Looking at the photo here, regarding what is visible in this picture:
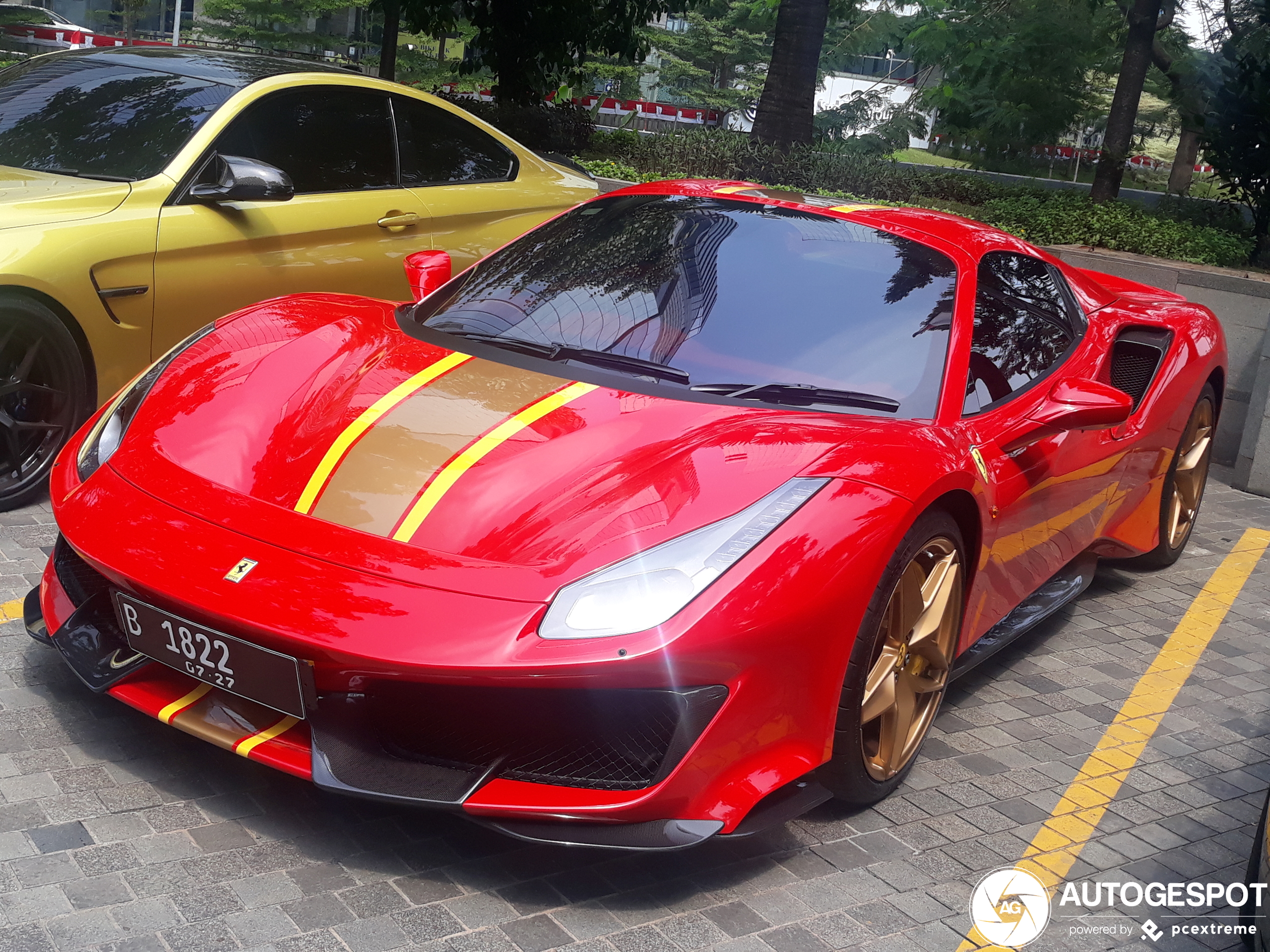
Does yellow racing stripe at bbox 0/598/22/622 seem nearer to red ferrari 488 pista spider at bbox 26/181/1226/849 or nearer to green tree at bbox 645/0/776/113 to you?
red ferrari 488 pista spider at bbox 26/181/1226/849

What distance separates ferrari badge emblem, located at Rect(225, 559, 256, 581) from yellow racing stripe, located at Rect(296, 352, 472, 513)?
0.18 metres

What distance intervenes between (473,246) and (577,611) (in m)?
3.83

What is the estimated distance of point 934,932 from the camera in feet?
8.97

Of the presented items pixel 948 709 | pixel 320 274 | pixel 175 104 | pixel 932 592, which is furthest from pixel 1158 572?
pixel 175 104

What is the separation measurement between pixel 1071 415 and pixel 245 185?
3.02 m

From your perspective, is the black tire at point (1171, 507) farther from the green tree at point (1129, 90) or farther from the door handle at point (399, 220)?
the green tree at point (1129, 90)

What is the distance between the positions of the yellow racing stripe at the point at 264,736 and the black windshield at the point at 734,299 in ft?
4.37

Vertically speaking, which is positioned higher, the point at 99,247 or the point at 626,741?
the point at 99,247

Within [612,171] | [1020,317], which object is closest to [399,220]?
[1020,317]

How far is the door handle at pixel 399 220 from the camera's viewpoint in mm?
5623

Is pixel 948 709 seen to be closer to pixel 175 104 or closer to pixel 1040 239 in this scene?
pixel 175 104

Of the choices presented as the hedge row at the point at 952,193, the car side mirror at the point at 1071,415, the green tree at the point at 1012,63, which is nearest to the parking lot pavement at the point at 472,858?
the car side mirror at the point at 1071,415

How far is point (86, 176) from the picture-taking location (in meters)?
4.86

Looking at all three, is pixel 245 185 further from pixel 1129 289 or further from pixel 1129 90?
pixel 1129 90
